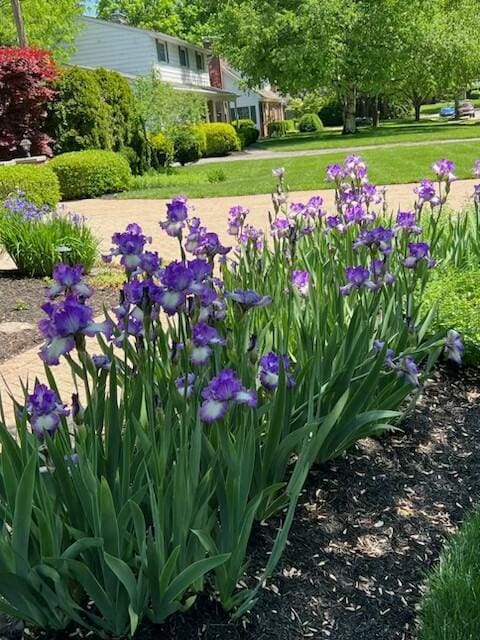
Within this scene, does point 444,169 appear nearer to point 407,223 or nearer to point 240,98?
point 407,223

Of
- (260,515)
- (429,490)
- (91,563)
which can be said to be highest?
(91,563)

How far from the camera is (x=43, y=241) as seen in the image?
6.39 m

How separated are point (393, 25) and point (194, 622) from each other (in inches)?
1247

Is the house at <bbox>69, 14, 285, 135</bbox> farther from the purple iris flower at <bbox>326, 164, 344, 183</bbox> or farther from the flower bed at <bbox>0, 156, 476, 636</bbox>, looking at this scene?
the flower bed at <bbox>0, 156, 476, 636</bbox>

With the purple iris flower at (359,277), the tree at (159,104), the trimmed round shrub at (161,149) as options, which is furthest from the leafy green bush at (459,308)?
the trimmed round shrub at (161,149)

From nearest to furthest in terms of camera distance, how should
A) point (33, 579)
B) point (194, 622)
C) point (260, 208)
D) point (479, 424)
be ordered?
point (33, 579) < point (194, 622) < point (479, 424) < point (260, 208)

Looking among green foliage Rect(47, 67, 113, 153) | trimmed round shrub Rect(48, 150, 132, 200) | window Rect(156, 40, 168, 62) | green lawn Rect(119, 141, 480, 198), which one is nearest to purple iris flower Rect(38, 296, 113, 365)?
green lawn Rect(119, 141, 480, 198)

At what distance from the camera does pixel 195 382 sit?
2.01m

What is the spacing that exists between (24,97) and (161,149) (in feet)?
19.4

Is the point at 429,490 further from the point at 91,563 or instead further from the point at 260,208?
the point at 260,208

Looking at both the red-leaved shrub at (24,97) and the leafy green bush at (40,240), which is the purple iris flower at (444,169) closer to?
the leafy green bush at (40,240)

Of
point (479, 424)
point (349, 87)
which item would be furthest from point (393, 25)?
point (479, 424)

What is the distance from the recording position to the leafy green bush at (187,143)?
22.5m

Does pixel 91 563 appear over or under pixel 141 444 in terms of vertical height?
under
